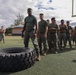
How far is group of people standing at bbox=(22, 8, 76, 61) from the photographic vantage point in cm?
737

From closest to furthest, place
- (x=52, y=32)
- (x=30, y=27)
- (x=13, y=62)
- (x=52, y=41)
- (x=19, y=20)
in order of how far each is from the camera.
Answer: (x=13, y=62) < (x=30, y=27) < (x=52, y=32) < (x=52, y=41) < (x=19, y=20)

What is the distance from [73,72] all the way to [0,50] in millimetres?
2476

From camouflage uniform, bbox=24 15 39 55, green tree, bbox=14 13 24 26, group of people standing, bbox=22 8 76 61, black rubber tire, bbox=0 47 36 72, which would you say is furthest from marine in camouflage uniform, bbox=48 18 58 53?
green tree, bbox=14 13 24 26

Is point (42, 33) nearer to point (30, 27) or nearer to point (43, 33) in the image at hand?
point (43, 33)

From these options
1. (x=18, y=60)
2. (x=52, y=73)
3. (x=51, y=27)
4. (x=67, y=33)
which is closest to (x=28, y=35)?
(x=18, y=60)

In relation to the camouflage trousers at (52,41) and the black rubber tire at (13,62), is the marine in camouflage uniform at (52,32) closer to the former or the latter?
the camouflage trousers at (52,41)

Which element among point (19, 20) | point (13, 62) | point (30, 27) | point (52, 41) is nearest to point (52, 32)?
point (52, 41)

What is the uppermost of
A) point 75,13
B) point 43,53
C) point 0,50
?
point 75,13

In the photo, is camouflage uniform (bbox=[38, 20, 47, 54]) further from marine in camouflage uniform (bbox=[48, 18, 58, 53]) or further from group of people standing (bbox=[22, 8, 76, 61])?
marine in camouflage uniform (bbox=[48, 18, 58, 53])

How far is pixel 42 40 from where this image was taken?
920 cm

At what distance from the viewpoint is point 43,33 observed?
9.26 meters

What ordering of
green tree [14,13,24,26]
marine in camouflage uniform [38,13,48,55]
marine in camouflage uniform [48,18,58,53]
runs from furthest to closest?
green tree [14,13,24,26]
marine in camouflage uniform [48,18,58,53]
marine in camouflage uniform [38,13,48,55]

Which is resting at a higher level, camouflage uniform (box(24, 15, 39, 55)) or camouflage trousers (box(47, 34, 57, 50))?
camouflage uniform (box(24, 15, 39, 55))

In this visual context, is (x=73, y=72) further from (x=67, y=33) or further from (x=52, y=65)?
(x=67, y=33)
